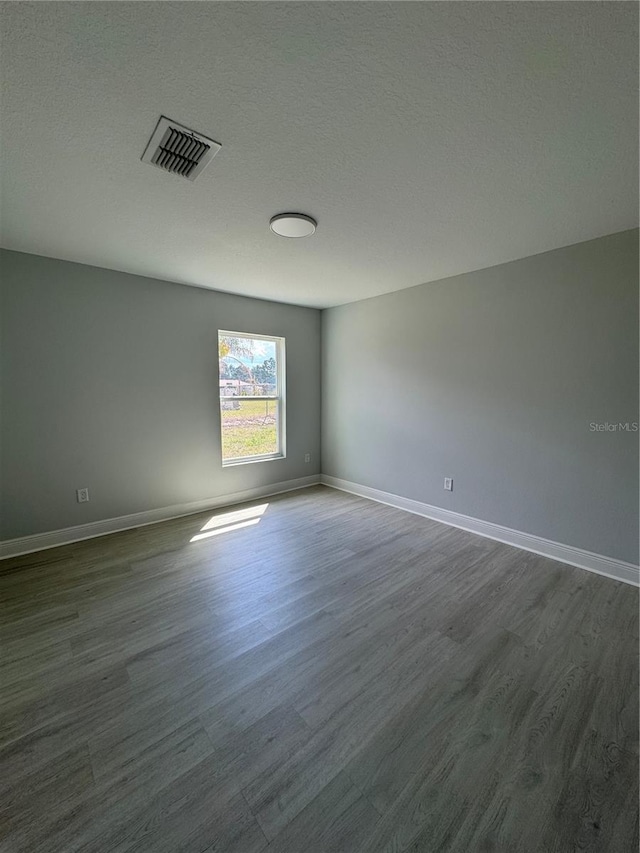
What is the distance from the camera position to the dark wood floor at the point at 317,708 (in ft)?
3.46

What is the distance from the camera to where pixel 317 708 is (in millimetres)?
1439

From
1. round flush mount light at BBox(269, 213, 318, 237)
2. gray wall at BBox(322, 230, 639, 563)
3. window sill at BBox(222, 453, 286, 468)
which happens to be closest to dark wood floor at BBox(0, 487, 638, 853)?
gray wall at BBox(322, 230, 639, 563)

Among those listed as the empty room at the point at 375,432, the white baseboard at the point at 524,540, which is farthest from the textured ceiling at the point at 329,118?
the white baseboard at the point at 524,540

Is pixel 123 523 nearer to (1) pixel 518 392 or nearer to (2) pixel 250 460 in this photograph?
(2) pixel 250 460

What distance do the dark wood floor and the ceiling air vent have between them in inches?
98.3

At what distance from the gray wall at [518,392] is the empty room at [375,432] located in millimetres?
26

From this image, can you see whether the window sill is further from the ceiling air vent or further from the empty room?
the ceiling air vent

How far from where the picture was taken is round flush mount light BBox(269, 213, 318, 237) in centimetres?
209

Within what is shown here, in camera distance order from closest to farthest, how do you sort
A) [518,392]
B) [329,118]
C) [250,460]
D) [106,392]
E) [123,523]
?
[329,118] → [518,392] → [106,392] → [123,523] → [250,460]

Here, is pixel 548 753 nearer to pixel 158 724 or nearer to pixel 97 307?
pixel 158 724

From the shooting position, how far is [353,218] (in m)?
2.14

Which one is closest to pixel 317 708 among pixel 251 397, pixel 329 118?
pixel 329 118

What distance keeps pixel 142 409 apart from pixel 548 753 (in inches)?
145

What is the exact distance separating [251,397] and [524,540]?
3.26 meters
